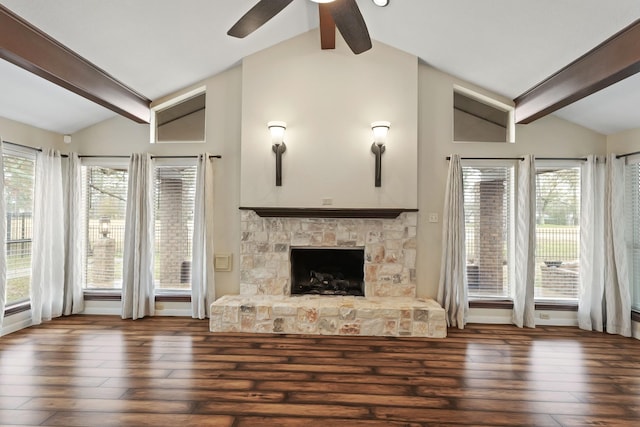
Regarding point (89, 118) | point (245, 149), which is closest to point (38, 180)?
point (89, 118)

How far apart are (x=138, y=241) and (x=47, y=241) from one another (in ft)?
3.35

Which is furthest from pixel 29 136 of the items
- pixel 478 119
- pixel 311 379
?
pixel 478 119

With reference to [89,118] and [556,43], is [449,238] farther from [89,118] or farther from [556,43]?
[89,118]

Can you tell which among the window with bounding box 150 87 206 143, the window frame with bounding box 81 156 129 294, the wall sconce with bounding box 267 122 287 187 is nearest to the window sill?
the window frame with bounding box 81 156 129 294

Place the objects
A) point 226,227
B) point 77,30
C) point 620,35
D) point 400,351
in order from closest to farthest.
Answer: point 620,35, point 77,30, point 400,351, point 226,227

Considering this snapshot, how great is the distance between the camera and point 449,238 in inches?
170

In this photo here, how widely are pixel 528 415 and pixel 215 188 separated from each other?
12.6ft

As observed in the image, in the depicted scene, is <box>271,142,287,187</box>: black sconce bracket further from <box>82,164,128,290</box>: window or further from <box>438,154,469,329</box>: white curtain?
<box>82,164,128,290</box>: window

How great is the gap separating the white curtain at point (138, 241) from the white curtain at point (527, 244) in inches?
173

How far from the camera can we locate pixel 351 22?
2.59 meters

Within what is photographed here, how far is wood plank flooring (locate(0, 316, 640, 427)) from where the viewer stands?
2377 millimetres

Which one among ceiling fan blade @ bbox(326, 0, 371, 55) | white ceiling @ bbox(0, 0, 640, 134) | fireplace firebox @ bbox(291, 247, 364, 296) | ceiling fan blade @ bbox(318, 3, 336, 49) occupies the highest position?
ceiling fan blade @ bbox(318, 3, 336, 49)

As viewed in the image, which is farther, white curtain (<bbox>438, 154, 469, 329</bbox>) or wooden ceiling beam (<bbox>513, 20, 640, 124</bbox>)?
white curtain (<bbox>438, 154, 469, 329</bbox>)

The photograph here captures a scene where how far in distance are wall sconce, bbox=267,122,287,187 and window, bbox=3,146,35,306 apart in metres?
2.80
